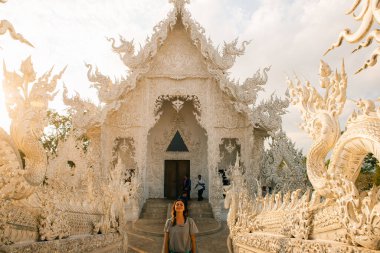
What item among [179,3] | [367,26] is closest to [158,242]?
[367,26]

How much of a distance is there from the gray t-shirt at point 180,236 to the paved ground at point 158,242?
4398 mm

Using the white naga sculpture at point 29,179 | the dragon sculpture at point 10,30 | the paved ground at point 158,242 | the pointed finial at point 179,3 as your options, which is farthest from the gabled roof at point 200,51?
the dragon sculpture at point 10,30

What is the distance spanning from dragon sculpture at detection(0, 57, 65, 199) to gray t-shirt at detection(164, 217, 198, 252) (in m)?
1.46

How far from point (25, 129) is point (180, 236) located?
6.15ft

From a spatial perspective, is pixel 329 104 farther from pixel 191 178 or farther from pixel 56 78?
pixel 191 178

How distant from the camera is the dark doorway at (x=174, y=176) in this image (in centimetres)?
1321

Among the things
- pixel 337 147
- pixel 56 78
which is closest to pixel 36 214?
pixel 56 78

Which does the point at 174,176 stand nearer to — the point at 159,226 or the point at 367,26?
the point at 159,226

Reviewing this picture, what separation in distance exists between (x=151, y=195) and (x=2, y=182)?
33.5 ft

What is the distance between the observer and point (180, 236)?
2.90 metres

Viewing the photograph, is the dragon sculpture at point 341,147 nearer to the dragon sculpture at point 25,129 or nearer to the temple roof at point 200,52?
the dragon sculpture at point 25,129

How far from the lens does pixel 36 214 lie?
360 centimetres

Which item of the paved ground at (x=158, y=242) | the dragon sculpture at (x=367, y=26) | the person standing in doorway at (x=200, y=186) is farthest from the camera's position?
the person standing in doorway at (x=200, y=186)

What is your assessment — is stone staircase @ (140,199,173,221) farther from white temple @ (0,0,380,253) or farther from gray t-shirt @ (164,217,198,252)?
gray t-shirt @ (164,217,198,252)
